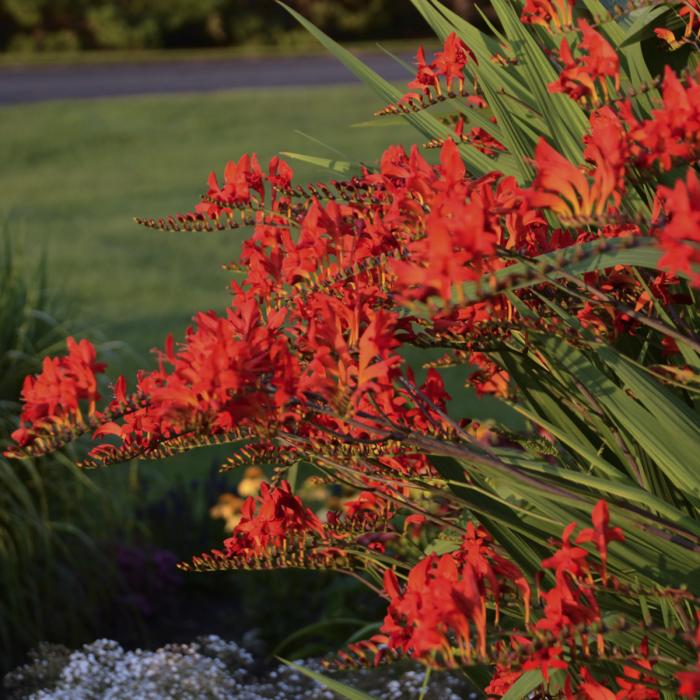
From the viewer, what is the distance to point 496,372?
2424 mm

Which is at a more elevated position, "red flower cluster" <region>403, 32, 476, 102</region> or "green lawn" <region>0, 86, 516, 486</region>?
"red flower cluster" <region>403, 32, 476, 102</region>

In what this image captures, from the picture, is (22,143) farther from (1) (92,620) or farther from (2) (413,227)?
(2) (413,227)

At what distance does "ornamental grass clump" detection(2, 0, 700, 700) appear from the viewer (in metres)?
1.58

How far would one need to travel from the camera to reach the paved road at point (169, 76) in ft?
64.5

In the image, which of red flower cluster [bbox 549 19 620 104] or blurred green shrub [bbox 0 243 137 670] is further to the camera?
blurred green shrub [bbox 0 243 137 670]

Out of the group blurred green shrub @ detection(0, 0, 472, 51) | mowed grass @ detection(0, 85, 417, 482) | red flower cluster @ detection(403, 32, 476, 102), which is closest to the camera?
red flower cluster @ detection(403, 32, 476, 102)

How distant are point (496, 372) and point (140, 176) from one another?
12.3 m


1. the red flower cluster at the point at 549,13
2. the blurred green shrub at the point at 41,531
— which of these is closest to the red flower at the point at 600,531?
the red flower cluster at the point at 549,13

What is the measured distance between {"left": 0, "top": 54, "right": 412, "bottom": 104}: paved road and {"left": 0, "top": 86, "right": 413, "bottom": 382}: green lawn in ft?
3.57

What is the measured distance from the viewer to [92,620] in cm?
410

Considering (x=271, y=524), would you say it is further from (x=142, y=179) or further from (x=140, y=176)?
(x=140, y=176)

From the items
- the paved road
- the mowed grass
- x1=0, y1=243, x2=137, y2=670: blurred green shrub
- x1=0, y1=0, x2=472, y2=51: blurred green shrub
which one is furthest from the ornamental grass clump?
x1=0, y1=0, x2=472, y2=51: blurred green shrub

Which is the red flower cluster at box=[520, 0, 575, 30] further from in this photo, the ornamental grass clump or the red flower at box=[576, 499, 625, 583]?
the red flower at box=[576, 499, 625, 583]

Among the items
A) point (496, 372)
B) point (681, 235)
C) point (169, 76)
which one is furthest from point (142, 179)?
point (681, 235)
